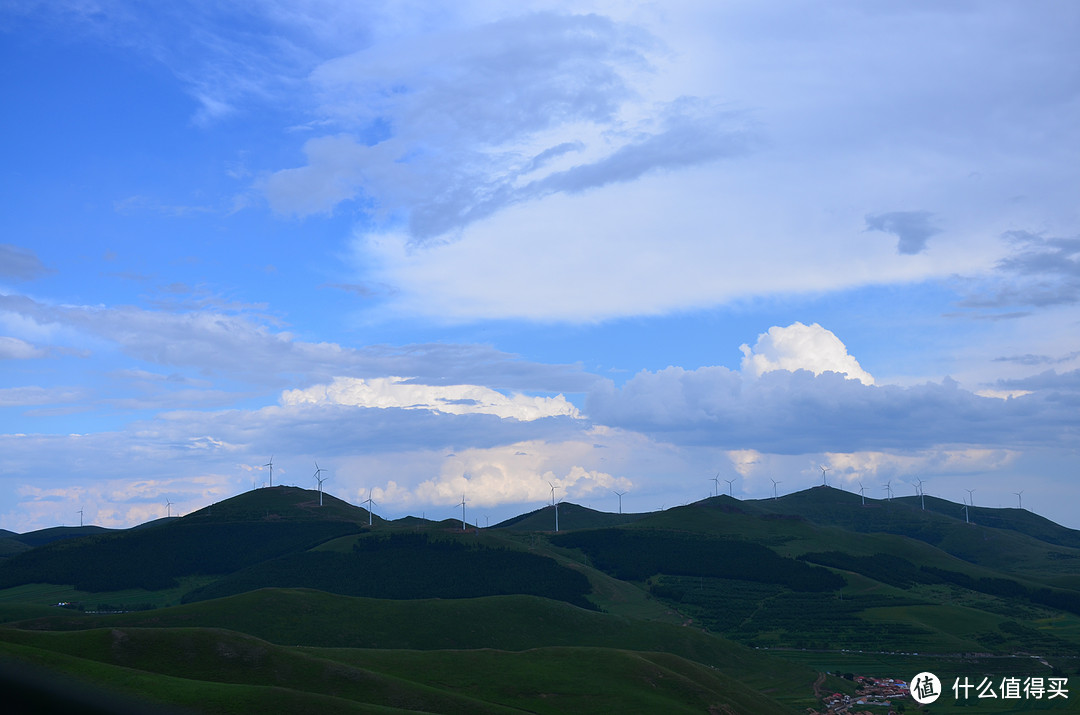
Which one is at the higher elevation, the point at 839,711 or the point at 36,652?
the point at 36,652

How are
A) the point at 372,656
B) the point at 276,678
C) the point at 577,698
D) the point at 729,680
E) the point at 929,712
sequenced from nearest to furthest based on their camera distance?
1. the point at 276,678
2. the point at 577,698
3. the point at 372,656
4. the point at 729,680
5. the point at 929,712

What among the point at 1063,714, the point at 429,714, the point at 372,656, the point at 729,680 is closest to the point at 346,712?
the point at 429,714

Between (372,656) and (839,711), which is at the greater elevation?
(372,656)

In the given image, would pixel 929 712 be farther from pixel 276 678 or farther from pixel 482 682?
pixel 276 678

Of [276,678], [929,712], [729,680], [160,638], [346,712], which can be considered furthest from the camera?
[929,712]

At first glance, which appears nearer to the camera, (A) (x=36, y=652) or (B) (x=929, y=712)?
(A) (x=36, y=652)

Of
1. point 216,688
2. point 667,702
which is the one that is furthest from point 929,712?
point 216,688

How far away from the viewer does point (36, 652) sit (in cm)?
10731

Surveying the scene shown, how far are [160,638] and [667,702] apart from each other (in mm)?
85509

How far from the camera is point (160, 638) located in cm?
13325

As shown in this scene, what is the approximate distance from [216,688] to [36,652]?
24045mm

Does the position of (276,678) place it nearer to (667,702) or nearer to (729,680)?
(667,702)

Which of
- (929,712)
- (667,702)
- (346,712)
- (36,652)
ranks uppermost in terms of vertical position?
(36,652)

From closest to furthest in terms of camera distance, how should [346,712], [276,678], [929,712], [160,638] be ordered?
[346,712], [276,678], [160,638], [929,712]
